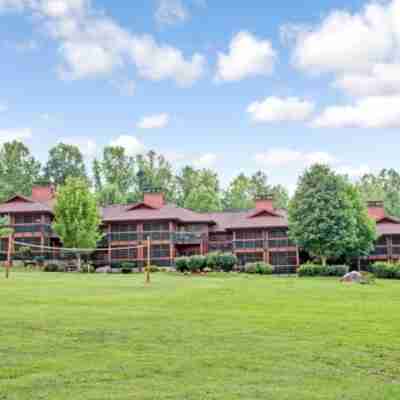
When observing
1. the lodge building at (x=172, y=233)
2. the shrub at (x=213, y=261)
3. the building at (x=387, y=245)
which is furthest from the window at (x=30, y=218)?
the building at (x=387, y=245)

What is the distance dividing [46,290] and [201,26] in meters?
13.0

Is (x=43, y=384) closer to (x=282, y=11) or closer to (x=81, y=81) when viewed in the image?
(x=282, y=11)

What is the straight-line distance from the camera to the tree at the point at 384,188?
291ft

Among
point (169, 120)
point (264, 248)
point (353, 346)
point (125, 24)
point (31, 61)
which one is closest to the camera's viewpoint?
point (353, 346)

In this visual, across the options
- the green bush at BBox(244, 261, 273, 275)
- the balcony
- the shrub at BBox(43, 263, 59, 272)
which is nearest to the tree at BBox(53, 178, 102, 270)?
the shrub at BBox(43, 263, 59, 272)

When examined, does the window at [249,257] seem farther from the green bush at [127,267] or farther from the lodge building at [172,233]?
the green bush at [127,267]

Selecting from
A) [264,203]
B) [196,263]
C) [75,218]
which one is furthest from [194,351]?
[264,203]

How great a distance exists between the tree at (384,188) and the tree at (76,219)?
47.9 meters

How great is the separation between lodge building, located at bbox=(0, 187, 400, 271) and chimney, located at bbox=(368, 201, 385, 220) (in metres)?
0.90

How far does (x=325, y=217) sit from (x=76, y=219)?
2113 centimetres

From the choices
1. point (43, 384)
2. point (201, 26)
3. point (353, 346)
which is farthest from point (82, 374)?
point (201, 26)

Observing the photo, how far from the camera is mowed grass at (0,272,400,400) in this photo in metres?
7.96

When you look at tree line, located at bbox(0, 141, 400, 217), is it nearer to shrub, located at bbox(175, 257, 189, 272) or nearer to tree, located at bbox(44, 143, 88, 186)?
tree, located at bbox(44, 143, 88, 186)

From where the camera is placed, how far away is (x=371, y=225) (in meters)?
50.1
